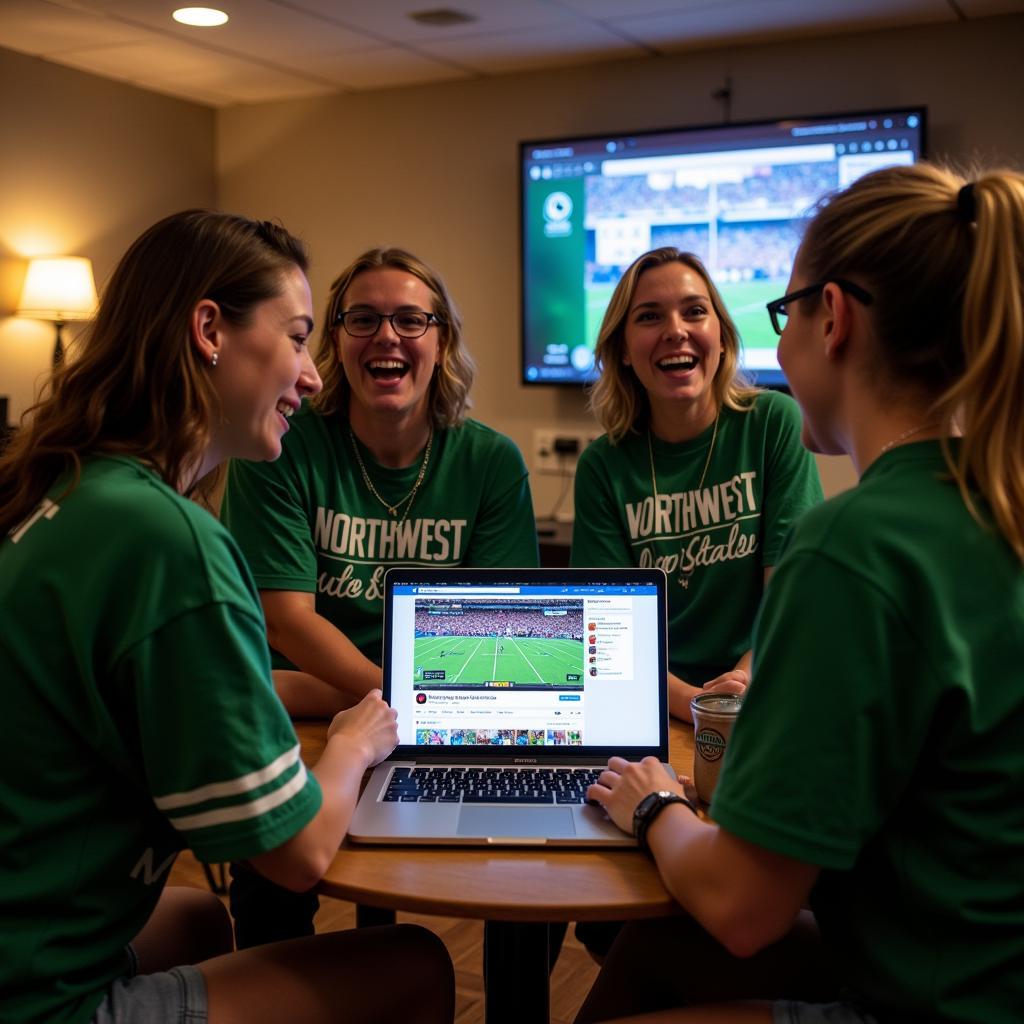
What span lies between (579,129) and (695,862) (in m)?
3.86

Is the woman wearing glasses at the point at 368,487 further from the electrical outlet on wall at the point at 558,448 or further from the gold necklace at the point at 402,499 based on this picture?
the electrical outlet on wall at the point at 558,448

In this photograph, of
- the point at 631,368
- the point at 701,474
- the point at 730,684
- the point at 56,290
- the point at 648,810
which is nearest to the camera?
the point at 648,810

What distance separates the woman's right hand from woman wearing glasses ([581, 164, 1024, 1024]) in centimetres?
44

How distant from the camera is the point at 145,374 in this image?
128cm

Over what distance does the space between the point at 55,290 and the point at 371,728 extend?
3506 mm

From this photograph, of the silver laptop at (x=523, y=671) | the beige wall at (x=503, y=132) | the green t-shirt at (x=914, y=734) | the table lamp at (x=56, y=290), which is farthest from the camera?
the table lamp at (x=56, y=290)

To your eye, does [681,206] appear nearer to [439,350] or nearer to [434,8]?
[434,8]

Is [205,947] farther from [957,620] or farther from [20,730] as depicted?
[957,620]

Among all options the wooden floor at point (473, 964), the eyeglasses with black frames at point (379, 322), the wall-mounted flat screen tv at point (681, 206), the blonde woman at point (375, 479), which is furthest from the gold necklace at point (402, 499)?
the wall-mounted flat screen tv at point (681, 206)

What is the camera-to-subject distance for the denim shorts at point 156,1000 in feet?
3.78

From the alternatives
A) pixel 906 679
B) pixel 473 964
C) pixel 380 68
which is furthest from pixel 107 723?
pixel 380 68

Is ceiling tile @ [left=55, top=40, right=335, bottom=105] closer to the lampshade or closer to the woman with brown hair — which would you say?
the lampshade

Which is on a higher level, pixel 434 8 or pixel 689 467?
pixel 434 8

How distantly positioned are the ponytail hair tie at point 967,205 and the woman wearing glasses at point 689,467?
1.01 meters
